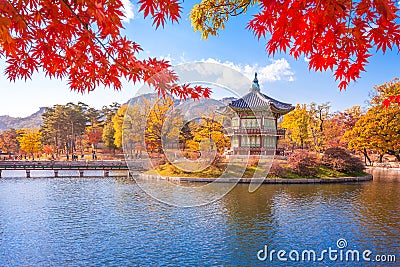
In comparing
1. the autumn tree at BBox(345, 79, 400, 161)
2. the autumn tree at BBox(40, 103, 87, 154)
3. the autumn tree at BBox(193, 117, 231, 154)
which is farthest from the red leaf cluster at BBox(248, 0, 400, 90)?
the autumn tree at BBox(40, 103, 87, 154)

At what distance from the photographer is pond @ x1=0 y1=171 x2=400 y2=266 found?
23.2ft

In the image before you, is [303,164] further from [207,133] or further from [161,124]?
[161,124]

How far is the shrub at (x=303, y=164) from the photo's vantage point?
21531 millimetres

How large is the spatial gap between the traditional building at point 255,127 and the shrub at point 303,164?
4.24 m

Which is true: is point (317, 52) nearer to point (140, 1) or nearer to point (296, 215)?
point (140, 1)

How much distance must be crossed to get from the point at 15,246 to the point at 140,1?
797 centimetres

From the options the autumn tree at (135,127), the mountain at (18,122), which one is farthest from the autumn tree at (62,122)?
the mountain at (18,122)

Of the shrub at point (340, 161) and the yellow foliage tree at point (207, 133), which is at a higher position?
the yellow foliage tree at point (207, 133)

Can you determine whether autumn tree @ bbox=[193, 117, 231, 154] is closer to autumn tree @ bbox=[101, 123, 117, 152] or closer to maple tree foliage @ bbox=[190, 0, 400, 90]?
maple tree foliage @ bbox=[190, 0, 400, 90]

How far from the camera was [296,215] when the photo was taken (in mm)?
10977

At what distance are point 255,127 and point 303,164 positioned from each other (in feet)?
20.3

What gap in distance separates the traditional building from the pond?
11637 millimetres
